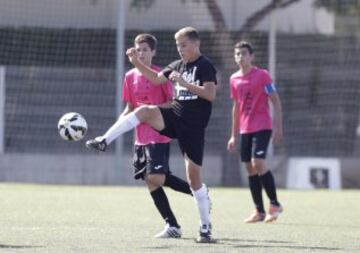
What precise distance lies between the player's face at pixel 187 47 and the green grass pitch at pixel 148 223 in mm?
1620

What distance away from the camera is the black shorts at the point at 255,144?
12.2m

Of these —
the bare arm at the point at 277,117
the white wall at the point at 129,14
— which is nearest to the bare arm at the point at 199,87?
the bare arm at the point at 277,117

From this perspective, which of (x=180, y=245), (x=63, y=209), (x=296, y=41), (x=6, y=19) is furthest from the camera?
(x=296, y=41)

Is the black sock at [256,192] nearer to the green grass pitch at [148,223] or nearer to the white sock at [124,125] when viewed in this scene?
the green grass pitch at [148,223]

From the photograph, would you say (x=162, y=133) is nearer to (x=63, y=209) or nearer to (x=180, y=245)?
(x=180, y=245)

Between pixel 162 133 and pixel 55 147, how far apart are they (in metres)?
12.4

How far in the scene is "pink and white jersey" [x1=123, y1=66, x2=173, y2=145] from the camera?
9906 millimetres

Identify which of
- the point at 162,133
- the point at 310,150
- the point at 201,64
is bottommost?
the point at 310,150

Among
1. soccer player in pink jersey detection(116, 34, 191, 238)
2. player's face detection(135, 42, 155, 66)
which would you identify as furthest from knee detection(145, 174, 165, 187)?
player's face detection(135, 42, 155, 66)

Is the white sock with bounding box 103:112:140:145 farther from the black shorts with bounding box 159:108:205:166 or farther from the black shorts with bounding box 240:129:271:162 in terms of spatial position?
the black shorts with bounding box 240:129:271:162

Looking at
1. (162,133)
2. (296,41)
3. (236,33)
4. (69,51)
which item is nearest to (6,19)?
(69,51)

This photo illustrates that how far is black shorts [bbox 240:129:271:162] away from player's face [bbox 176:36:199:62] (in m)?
3.22

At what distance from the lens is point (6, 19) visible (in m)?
20.9

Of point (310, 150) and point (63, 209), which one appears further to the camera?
point (310, 150)
